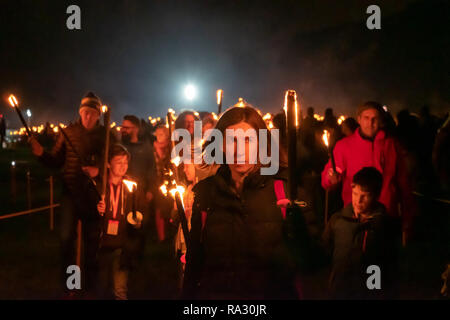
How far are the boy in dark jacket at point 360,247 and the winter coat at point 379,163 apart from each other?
719mm

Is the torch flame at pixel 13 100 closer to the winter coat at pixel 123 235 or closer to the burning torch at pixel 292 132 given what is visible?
the winter coat at pixel 123 235

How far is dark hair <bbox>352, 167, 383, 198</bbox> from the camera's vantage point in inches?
144

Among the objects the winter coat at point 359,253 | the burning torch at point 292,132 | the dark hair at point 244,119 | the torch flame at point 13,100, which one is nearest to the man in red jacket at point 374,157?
the winter coat at point 359,253

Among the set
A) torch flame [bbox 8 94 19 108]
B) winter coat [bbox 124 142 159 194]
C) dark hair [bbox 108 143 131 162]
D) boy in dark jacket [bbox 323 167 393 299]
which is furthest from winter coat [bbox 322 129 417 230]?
torch flame [bbox 8 94 19 108]

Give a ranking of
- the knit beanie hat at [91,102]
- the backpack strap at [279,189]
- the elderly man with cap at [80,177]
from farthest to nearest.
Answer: the knit beanie hat at [91,102] < the elderly man with cap at [80,177] < the backpack strap at [279,189]

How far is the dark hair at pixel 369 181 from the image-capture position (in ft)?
12.0

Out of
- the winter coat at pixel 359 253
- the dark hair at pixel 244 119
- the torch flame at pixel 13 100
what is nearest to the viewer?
the dark hair at pixel 244 119

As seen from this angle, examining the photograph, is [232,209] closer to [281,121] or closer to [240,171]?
[240,171]

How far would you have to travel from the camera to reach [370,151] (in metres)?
4.38

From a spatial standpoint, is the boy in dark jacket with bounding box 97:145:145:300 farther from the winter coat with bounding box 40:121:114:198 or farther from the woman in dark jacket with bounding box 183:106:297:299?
the woman in dark jacket with bounding box 183:106:297:299

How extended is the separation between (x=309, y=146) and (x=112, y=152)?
4.88 meters

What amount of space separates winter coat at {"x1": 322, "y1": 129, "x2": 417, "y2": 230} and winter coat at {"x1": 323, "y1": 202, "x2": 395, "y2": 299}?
2.71ft

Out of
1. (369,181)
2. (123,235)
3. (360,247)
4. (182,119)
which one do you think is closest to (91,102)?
(182,119)

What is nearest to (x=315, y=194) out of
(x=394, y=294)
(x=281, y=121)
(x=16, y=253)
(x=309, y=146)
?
(x=309, y=146)
